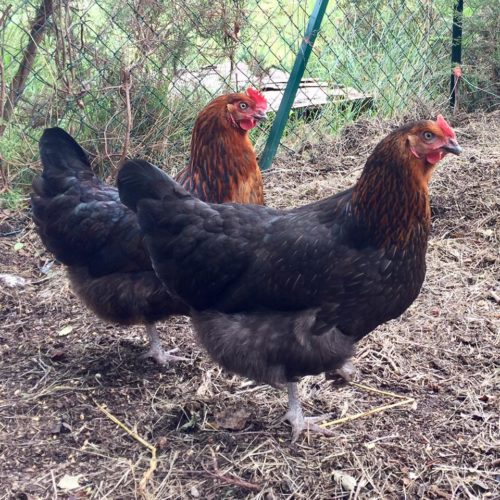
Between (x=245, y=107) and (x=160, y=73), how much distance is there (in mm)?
2046

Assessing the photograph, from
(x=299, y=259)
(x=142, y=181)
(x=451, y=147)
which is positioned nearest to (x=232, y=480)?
(x=299, y=259)

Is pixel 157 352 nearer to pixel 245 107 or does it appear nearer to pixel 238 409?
pixel 238 409

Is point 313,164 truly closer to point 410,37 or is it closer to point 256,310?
point 410,37

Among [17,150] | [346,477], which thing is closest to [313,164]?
[17,150]

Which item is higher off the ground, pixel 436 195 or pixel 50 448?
pixel 50 448

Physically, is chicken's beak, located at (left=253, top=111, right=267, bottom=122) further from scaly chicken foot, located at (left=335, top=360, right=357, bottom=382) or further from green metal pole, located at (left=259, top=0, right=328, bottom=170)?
green metal pole, located at (left=259, top=0, right=328, bottom=170)

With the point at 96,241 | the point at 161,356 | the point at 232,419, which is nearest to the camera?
the point at 232,419

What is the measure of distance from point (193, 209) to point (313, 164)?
323 centimetres

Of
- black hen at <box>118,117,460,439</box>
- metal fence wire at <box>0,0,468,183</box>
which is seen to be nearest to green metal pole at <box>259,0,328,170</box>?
metal fence wire at <box>0,0,468,183</box>

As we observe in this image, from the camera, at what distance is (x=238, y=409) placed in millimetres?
2824

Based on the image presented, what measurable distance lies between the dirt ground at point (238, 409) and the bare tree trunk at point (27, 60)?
4.23 ft

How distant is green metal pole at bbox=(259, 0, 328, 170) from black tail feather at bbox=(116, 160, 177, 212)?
9.64 ft

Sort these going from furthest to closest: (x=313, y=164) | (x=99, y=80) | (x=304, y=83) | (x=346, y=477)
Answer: (x=304, y=83) → (x=313, y=164) → (x=99, y=80) → (x=346, y=477)

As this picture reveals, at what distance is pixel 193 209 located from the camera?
103 inches
